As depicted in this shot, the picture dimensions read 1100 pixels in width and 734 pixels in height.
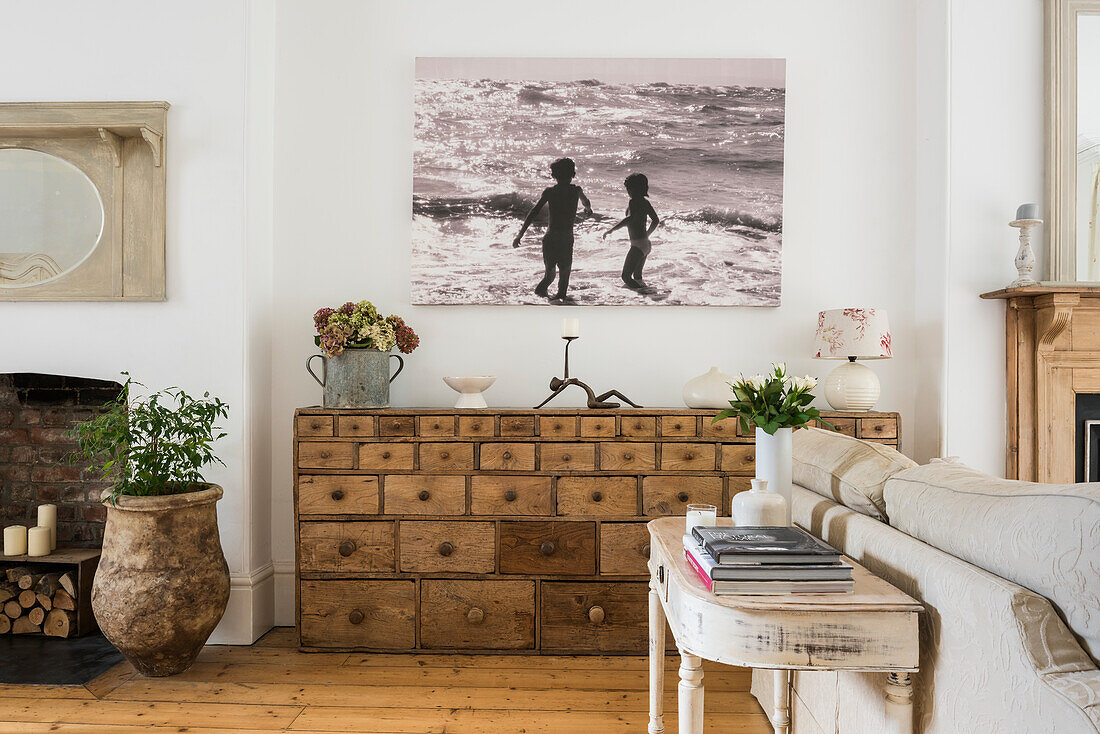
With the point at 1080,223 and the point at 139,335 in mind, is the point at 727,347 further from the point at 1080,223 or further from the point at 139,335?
the point at 139,335

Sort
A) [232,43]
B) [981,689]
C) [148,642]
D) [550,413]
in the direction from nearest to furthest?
[981,689] < [148,642] < [550,413] < [232,43]

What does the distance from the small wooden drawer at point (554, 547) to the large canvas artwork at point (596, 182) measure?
1048 millimetres

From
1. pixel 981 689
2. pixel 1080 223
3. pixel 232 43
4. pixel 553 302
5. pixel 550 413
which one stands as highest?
pixel 232 43

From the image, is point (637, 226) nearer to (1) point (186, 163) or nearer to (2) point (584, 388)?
(2) point (584, 388)

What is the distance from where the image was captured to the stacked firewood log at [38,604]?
2830 mm

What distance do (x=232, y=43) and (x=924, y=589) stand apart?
10.5ft

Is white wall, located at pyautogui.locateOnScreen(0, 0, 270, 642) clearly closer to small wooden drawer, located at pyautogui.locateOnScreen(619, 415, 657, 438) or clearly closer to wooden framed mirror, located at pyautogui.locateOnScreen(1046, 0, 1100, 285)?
small wooden drawer, located at pyautogui.locateOnScreen(619, 415, 657, 438)

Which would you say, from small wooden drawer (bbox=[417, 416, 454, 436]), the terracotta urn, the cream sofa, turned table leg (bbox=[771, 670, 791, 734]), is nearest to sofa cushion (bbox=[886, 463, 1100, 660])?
the cream sofa

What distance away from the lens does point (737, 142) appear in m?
3.13

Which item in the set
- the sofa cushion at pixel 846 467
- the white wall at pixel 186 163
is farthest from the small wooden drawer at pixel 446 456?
the sofa cushion at pixel 846 467

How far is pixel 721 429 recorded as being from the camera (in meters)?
2.73

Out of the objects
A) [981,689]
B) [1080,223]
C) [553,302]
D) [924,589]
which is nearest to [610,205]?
[553,302]

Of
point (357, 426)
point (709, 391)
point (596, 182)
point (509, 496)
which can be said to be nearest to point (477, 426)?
point (509, 496)

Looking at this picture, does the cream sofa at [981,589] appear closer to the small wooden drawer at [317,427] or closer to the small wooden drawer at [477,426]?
the small wooden drawer at [477,426]
